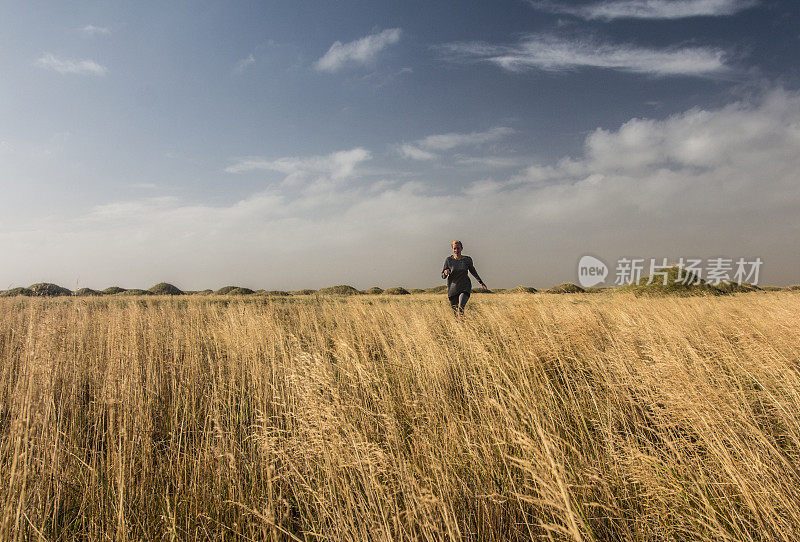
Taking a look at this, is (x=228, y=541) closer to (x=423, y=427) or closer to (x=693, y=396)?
(x=423, y=427)

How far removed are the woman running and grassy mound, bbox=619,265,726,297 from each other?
19755 mm

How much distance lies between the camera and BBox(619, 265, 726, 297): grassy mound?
24.2 m

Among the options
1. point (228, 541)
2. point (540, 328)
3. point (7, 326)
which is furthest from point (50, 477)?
point (7, 326)

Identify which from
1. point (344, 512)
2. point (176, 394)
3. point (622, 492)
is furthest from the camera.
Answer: point (176, 394)

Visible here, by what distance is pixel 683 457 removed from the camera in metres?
2.88

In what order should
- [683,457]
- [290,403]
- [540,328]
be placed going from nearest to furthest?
[683,457]
[290,403]
[540,328]

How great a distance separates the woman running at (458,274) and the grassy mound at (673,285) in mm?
19755

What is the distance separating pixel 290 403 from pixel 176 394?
181 centimetres

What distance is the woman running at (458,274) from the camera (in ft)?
30.7

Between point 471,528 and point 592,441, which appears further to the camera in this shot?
point 592,441

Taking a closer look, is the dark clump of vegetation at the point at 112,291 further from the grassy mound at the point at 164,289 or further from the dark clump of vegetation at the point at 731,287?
the dark clump of vegetation at the point at 731,287

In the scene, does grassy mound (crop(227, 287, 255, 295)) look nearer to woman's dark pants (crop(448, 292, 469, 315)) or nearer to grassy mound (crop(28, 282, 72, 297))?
grassy mound (crop(28, 282, 72, 297))

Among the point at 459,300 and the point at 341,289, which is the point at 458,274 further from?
the point at 341,289

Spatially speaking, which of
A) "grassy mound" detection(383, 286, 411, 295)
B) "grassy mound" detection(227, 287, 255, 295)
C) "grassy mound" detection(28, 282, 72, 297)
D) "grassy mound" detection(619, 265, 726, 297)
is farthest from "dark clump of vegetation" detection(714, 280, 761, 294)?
"grassy mound" detection(28, 282, 72, 297)
